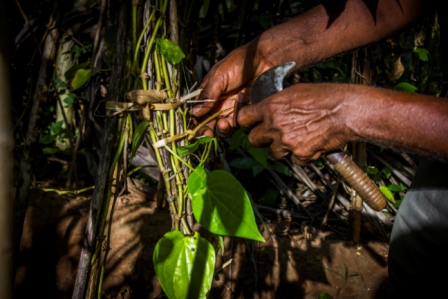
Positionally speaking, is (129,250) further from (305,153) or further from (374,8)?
(374,8)

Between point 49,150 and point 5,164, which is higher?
point 49,150

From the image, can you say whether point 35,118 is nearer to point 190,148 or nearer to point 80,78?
point 80,78

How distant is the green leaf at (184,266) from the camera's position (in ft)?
2.66

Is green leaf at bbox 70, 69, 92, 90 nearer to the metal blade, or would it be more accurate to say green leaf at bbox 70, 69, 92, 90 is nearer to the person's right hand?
the person's right hand

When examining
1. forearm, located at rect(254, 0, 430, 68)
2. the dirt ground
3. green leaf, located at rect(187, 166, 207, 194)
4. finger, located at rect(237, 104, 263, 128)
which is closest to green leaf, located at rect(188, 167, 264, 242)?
green leaf, located at rect(187, 166, 207, 194)

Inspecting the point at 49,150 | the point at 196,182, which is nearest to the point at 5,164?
the point at 196,182

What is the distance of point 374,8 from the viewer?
1.05m

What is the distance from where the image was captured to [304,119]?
2.98 ft

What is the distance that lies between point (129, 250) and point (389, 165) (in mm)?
1440

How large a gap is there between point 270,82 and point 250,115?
0.10 meters

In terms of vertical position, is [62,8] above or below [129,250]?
above

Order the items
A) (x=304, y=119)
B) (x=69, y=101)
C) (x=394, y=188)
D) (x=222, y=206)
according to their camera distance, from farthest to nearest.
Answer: (x=69, y=101)
(x=394, y=188)
(x=304, y=119)
(x=222, y=206)

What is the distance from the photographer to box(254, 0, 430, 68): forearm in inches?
43.8

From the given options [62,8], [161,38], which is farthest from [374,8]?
[62,8]
